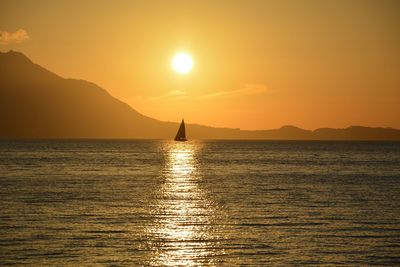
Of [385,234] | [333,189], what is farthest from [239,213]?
[333,189]

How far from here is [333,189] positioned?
83500 millimetres

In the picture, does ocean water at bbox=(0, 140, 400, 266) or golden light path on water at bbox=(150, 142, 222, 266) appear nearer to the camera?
golden light path on water at bbox=(150, 142, 222, 266)

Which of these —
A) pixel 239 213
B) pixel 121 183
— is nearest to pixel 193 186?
pixel 121 183

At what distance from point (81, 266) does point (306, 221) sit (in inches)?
902

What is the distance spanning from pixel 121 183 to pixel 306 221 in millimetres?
43847

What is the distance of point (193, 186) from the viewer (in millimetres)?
89312

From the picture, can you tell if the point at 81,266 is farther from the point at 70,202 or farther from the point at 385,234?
the point at 70,202

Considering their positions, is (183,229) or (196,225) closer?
(183,229)

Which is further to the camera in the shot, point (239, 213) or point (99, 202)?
point (99, 202)

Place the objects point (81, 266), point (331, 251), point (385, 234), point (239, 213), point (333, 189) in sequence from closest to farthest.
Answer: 1. point (81, 266)
2. point (331, 251)
3. point (385, 234)
4. point (239, 213)
5. point (333, 189)

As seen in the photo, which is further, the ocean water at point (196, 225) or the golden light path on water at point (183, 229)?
the ocean water at point (196, 225)

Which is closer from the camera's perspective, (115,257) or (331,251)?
(115,257)

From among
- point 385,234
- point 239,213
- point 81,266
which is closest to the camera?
point 81,266

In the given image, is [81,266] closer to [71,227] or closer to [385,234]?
[71,227]
